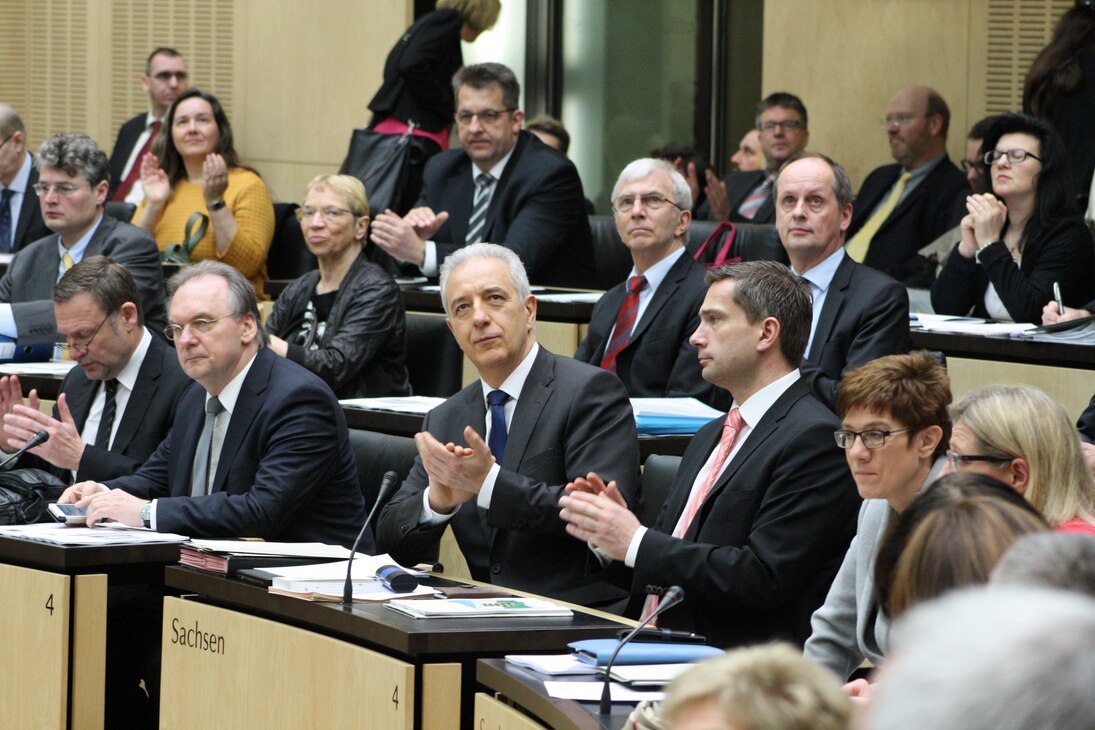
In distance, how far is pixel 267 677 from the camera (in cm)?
332

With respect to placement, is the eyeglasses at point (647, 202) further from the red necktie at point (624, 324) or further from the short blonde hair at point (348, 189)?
the short blonde hair at point (348, 189)

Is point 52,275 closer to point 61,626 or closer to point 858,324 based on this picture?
point 61,626

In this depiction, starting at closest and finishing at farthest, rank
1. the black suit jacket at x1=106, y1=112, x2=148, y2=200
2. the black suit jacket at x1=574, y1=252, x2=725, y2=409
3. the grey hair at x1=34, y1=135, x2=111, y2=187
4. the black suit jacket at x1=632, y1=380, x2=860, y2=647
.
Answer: the black suit jacket at x1=632, y1=380, x2=860, y2=647
the black suit jacket at x1=574, y1=252, x2=725, y2=409
the grey hair at x1=34, y1=135, x2=111, y2=187
the black suit jacket at x1=106, y1=112, x2=148, y2=200

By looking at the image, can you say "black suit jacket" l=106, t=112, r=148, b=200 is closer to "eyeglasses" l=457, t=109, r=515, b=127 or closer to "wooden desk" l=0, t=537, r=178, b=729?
"eyeglasses" l=457, t=109, r=515, b=127

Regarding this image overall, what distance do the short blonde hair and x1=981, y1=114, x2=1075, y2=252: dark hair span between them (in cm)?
224

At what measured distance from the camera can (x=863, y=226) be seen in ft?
23.1

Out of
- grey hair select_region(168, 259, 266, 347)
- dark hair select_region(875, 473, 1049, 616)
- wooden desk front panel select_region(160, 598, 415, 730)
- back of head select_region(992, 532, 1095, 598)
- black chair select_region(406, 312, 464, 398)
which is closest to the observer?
back of head select_region(992, 532, 1095, 598)

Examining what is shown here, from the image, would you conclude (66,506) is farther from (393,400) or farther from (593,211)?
(593,211)

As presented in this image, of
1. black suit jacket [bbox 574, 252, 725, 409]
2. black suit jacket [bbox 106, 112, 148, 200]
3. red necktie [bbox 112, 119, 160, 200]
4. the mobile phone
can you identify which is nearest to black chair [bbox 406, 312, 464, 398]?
black suit jacket [bbox 574, 252, 725, 409]

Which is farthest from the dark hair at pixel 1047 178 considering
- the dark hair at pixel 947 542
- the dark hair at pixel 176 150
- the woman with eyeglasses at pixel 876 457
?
the dark hair at pixel 176 150

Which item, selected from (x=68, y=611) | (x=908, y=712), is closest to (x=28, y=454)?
(x=68, y=611)

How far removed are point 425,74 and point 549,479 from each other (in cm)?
400

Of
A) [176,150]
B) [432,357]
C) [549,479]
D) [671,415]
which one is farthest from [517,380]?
[176,150]

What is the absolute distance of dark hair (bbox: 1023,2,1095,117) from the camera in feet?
20.4
